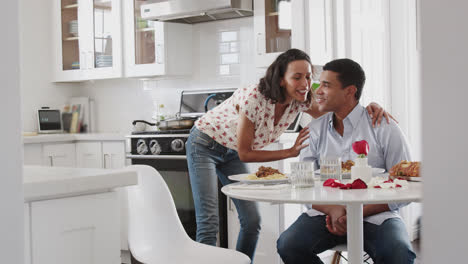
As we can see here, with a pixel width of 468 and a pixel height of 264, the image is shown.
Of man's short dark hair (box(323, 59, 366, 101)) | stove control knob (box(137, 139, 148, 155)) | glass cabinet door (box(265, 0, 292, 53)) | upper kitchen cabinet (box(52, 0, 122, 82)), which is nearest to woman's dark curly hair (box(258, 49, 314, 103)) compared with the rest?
man's short dark hair (box(323, 59, 366, 101))

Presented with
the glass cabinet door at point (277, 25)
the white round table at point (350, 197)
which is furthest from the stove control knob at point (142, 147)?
the white round table at point (350, 197)

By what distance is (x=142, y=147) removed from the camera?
396 cm

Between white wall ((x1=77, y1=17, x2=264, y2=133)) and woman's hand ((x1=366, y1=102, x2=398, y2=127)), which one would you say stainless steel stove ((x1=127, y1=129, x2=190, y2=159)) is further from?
woman's hand ((x1=366, y1=102, x2=398, y2=127))

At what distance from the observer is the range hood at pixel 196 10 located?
3738 millimetres

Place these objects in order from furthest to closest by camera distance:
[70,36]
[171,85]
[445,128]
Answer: [70,36]
[171,85]
[445,128]

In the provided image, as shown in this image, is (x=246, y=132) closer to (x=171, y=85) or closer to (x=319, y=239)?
(x=319, y=239)

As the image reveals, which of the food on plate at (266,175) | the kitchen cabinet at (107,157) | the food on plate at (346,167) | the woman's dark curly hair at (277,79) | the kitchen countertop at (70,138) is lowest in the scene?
the kitchen cabinet at (107,157)

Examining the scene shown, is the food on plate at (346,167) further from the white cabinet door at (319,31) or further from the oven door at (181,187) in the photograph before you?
the oven door at (181,187)

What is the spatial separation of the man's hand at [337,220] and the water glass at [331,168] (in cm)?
28

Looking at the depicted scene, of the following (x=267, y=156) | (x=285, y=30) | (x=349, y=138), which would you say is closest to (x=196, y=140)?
(x=267, y=156)

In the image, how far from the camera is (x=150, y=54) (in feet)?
14.1

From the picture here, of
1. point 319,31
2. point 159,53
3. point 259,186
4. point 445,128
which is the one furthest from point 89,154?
point 445,128

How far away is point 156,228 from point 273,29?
1.85 metres

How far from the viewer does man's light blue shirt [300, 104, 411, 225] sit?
7.52 feet
